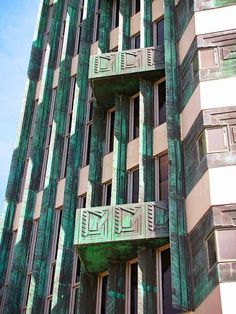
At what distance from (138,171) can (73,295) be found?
4.43m

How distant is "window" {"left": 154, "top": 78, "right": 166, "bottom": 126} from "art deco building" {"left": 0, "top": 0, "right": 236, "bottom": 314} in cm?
5

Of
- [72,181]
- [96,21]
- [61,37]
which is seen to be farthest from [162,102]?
[61,37]

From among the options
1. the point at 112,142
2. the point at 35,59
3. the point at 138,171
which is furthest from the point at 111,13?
the point at 138,171

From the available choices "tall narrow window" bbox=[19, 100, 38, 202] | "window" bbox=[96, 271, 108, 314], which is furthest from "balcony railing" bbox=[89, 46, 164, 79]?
"window" bbox=[96, 271, 108, 314]

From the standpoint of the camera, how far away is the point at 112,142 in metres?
20.6

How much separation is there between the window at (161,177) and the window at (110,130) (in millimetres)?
2733

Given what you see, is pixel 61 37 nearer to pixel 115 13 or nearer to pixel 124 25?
pixel 115 13

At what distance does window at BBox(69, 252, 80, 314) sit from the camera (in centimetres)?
1830

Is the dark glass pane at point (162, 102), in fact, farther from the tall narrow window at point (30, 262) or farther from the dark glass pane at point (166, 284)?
the tall narrow window at point (30, 262)

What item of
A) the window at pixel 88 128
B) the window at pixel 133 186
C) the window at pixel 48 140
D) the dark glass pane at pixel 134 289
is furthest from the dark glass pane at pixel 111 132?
the dark glass pane at pixel 134 289

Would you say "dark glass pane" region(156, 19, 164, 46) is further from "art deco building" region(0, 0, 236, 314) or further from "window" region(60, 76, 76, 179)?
"window" region(60, 76, 76, 179)

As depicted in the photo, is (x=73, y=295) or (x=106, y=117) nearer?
(x=73, y=295)

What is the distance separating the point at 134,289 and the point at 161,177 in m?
3.49

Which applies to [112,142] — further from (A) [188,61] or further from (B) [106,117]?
(A) [188,61]
